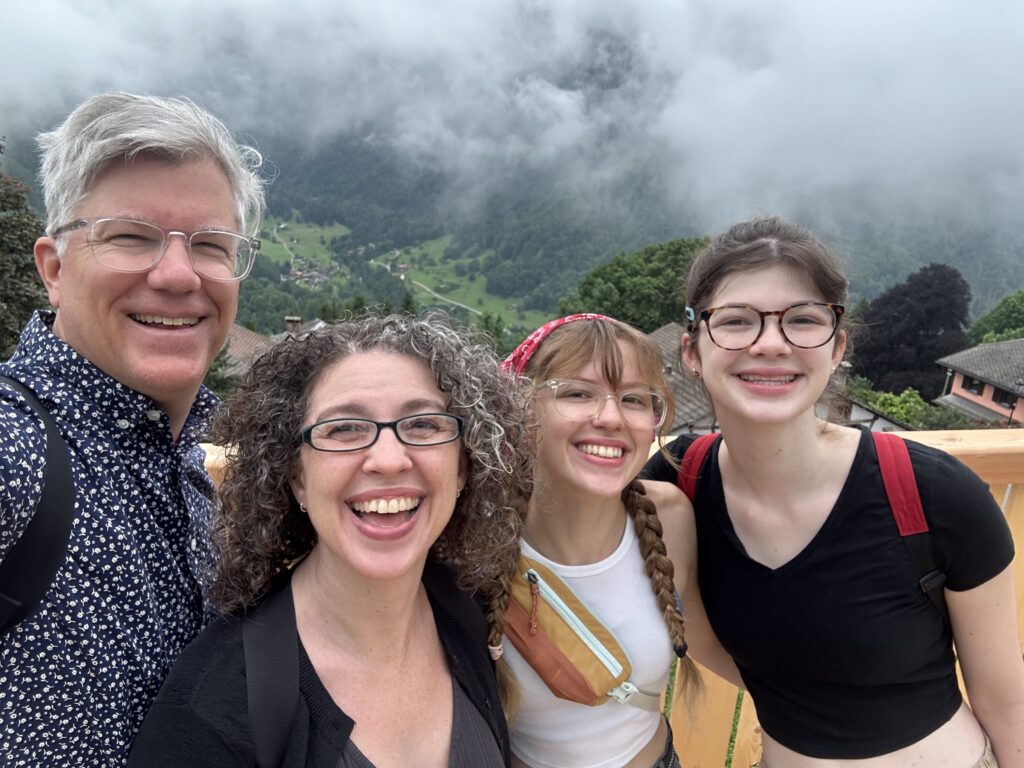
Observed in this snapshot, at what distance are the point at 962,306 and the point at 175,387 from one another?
53.2 m

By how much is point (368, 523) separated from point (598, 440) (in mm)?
815

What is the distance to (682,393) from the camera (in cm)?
2158

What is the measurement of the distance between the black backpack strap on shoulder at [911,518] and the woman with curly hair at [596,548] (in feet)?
2.31

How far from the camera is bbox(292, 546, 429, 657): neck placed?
1.67 meters

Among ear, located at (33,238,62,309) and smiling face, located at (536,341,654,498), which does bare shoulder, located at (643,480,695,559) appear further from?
ear, located at (33,238,62,309)

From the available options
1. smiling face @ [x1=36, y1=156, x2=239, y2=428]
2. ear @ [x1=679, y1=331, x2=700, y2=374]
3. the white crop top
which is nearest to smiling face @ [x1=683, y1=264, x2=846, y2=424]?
ear @ [x1=679, y1=331, x2=700, y2=374]

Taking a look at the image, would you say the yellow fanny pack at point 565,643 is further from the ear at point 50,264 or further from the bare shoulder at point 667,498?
the ear at point 50,264

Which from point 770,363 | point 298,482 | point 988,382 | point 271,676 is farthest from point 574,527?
point 988,382

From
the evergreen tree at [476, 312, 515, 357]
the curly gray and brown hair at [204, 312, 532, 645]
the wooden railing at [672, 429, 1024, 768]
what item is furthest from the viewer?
the wooden railing at [672, 429, 1024, 768]

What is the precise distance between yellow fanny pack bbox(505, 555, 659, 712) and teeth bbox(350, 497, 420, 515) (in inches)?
24.9

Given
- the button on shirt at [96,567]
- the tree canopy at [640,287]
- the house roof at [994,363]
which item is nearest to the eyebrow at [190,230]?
the button on shirt at [96,567]

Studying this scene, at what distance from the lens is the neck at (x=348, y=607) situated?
167 centimetres

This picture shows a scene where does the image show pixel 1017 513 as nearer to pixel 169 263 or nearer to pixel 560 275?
pixel 169 263

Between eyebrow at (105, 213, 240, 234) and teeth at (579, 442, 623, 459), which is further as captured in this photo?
teeth at (579, 442, 623, 459)
